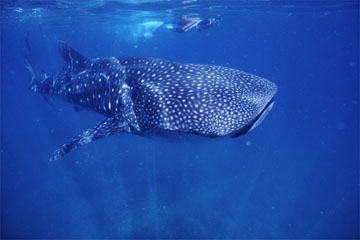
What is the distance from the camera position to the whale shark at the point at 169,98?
132 inches

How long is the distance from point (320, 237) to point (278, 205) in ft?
9.34

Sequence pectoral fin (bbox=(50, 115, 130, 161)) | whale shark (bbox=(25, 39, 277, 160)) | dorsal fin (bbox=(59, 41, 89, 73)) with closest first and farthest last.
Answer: whale shark (bbox=(25, 39, 277, 160)) < pectoral fin (bbox=(50, 115, 130, 161)) < dorsal fin (bbox=(59, 41, 89, 73))

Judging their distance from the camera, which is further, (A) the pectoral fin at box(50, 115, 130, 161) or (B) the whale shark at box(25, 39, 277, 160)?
(A) the pectoral fin at box(50, 115, 130, 161)

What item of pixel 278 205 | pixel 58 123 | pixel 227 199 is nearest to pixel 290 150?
pixel 278 205

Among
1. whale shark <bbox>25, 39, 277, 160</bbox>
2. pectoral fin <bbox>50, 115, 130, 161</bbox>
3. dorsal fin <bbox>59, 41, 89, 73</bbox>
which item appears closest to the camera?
whale shark <bbox>25, 39, 277, 160</bbox>

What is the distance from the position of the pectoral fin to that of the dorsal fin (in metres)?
2.44

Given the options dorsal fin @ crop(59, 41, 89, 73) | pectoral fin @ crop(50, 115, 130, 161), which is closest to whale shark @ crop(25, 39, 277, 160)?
pectoral fin @ crop(50, 115, 130, 161)

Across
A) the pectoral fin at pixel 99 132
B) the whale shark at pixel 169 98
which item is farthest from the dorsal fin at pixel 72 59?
the pectoral fin at pixel 99 132

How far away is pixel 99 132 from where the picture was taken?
4.77 m

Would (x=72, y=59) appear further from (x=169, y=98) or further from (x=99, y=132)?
(x=169, y=98)

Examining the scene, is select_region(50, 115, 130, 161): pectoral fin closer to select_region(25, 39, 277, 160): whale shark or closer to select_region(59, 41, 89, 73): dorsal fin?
select_region(25, 39, 277, 160): whale shark

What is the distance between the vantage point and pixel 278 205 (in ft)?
52.5

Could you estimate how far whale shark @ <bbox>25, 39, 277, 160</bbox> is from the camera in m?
3.35

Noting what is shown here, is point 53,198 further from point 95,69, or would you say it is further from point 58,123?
point 58,123
